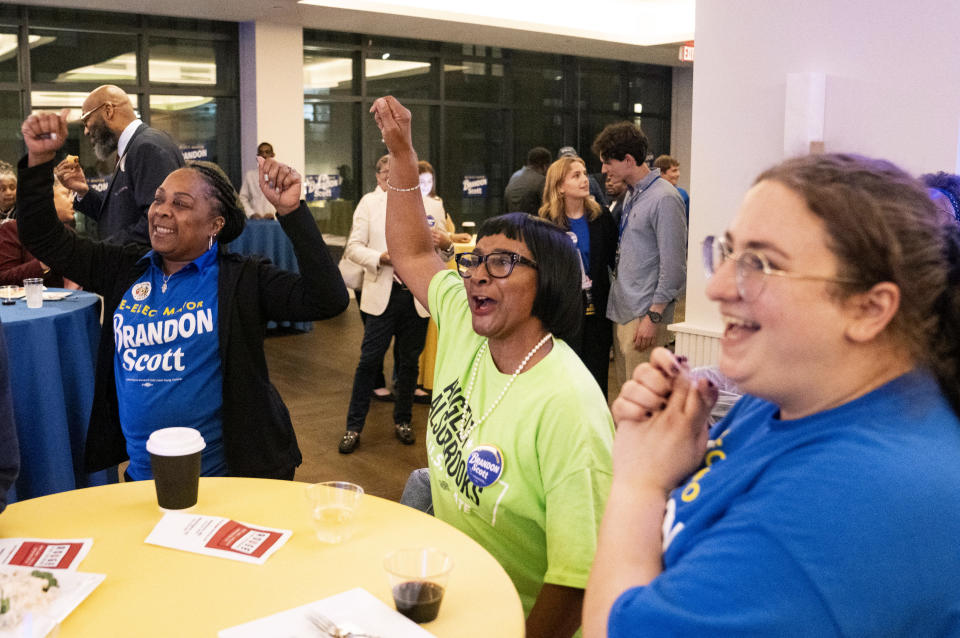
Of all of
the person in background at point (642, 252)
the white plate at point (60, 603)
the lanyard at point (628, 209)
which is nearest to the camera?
the white plate at point (60, 603)

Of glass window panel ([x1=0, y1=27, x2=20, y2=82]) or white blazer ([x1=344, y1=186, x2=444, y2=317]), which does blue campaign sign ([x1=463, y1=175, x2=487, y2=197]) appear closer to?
glass window panel ([x1=0, y1=27, x2=20, y2=82])

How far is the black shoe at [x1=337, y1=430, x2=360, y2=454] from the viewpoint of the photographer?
484 centimetres

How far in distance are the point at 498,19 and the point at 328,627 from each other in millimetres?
11124

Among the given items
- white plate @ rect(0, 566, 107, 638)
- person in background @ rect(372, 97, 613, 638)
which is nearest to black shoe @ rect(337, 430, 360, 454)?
person in background @ rect(372, 97, 613, 638)

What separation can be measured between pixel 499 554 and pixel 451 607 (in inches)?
17.1

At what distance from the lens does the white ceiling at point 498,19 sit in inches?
394

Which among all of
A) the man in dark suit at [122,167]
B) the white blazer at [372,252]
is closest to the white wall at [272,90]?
the white blazer at [372,252]

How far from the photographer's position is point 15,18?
9.73m

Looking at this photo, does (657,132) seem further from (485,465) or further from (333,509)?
(333,509)

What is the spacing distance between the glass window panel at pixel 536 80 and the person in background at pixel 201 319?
12088 mm

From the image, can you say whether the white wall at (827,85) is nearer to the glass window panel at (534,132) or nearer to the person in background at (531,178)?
the person in background at (531,178)

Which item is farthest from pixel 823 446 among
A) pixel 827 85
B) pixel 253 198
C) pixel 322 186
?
pixel 322 186

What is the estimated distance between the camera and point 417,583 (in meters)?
1.39

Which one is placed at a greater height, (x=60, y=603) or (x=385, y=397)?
(x=60, y=603)
